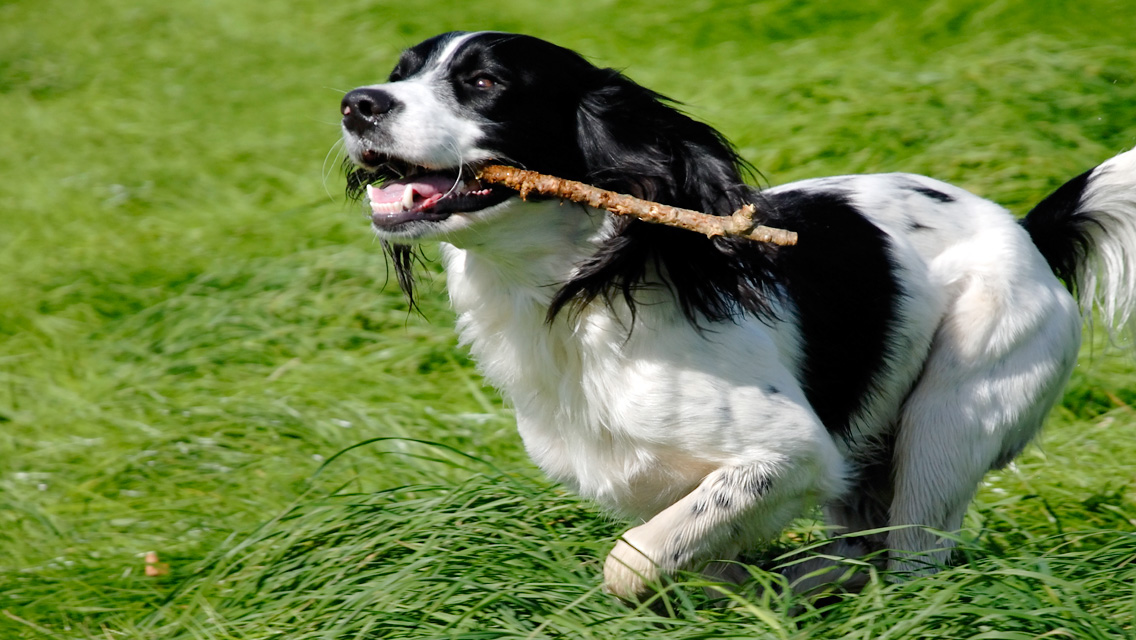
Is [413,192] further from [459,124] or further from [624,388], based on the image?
[624,388]

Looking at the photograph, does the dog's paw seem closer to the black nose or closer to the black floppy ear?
the black floppy ear

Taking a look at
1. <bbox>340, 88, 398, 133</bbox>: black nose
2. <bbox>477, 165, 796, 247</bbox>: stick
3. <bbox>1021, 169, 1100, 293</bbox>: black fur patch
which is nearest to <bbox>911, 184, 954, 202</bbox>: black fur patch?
<bbox>1021, 169, 1100, 293</bbox>: black fur patch

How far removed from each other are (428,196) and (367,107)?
0.82 ft

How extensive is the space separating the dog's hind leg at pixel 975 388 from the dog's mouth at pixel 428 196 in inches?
55.1

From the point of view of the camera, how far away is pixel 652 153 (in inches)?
120

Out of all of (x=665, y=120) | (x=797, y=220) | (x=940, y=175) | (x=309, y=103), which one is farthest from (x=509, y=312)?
(x=309, y=103)

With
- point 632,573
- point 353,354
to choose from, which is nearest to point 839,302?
point 632,573

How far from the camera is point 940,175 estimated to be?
655cm

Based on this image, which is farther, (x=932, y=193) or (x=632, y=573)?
(x=932, y=193)

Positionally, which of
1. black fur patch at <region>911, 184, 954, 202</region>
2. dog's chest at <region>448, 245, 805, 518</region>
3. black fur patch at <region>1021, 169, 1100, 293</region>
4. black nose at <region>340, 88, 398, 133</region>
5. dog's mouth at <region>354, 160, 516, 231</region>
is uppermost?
black nose at <region>340, 88, 398, 133</region>

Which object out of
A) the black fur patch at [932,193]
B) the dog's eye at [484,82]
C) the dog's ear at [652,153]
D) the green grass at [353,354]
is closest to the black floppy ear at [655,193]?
the dog's ear at [652,153]

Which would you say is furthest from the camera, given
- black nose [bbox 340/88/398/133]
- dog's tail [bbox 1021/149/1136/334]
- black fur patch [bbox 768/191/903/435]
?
dog's tail [bbox 1021/149/1136/334]

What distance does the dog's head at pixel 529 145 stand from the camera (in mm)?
2887

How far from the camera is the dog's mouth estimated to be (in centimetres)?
290
